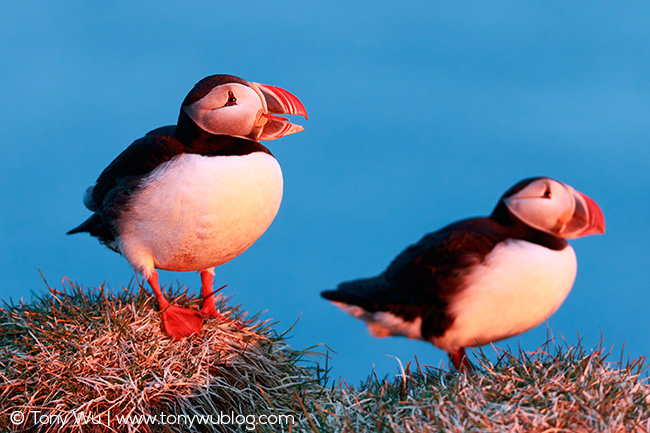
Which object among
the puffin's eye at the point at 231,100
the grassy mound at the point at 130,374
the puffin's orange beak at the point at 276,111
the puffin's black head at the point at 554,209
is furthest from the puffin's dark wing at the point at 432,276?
the puffin's eye at the point at 231,100

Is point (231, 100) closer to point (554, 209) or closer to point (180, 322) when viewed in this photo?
point (180, 322)

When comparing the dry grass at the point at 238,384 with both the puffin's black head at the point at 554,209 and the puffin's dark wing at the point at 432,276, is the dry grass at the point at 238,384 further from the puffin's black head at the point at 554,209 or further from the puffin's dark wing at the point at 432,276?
the puffin's black head at the point at 554,209

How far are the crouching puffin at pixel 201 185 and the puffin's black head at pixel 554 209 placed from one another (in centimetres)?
147

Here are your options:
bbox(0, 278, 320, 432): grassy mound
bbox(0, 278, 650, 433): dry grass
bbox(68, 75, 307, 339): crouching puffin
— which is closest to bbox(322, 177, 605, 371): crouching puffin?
bbox(0, 278, 650, 433): dry grass

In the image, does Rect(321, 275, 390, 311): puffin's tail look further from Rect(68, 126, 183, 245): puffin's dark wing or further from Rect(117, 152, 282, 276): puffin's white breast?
Rect(68, 126, 183, 245): puffin's dark wing

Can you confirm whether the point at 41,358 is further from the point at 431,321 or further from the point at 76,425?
the point at 431,321

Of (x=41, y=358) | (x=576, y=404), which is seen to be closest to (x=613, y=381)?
(x=576, y=404)

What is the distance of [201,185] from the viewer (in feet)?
13.8

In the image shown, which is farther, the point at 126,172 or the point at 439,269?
the point at 126,172

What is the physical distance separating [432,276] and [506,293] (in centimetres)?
44

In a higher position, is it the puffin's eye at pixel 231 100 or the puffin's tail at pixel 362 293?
the puffin's eye at pixel 231 100

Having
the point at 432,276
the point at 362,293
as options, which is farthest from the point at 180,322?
the point at 432,276

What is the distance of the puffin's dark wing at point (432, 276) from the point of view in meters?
4.24

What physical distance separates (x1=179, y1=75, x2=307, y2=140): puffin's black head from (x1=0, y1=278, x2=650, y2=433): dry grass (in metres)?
1.18
